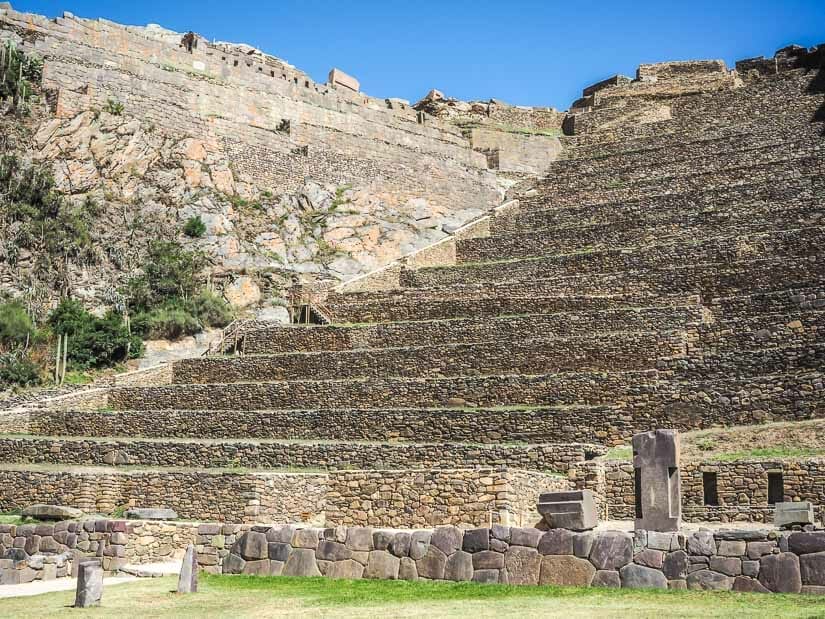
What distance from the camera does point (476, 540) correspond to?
14406 mm

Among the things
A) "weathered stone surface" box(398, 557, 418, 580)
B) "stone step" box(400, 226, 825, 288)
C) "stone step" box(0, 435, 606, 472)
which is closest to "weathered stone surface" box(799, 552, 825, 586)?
"weathered stone surface" box(398, 557, 418, 580)

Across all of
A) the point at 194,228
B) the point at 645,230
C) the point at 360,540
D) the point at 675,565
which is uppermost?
the point at 194,228

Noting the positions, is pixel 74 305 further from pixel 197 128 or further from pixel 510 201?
pixel 510 201

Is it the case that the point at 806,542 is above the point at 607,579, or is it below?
above

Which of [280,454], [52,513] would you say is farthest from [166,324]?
[52,513]

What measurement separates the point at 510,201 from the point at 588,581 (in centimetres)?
3287

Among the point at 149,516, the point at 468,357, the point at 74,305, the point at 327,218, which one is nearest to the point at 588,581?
the point at 149,516

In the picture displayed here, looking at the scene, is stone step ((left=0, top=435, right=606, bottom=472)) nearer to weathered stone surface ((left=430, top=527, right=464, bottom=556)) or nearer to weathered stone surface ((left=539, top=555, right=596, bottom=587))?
Result: weathered stone surface ((left=430, top=527, right=464, bottom=556))

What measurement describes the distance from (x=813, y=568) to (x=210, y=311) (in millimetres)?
25667

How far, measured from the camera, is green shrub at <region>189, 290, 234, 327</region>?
35.2 m

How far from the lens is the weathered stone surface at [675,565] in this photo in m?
13.0

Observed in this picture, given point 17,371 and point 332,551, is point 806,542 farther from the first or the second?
point 17,371

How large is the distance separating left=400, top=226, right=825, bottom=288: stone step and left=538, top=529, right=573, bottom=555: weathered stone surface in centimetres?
1960

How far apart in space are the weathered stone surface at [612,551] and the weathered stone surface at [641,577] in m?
0.10
